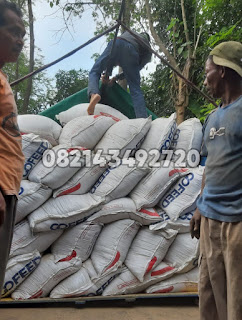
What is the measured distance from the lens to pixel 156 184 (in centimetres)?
239

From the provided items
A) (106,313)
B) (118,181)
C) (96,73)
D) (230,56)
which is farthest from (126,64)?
(106,313)

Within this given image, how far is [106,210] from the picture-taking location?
7.54 ft

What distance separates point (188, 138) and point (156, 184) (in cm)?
55

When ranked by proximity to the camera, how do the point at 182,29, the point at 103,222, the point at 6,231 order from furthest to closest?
the point at 182,29 → the point at 103,222 → the point at 6,231

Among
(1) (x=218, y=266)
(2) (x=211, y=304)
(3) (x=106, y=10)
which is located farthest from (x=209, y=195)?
(3) (x=106, y=10)

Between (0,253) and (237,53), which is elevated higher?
(237,53)

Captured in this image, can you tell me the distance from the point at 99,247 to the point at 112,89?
6.44 feet

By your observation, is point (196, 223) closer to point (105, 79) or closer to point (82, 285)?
point (82, 285)

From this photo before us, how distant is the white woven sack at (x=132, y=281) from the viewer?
2.22 m

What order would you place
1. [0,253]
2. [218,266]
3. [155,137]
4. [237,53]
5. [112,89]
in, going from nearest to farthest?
[0,253] → [218,266] → [237,53] → [155,137] → [112,89]

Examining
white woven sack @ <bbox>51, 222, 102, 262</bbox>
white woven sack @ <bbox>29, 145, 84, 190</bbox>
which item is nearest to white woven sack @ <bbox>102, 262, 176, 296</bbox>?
white woven sack @ <bbox>51, 222, 102, 262</bbox>

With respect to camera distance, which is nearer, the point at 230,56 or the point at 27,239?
the point at 230,56

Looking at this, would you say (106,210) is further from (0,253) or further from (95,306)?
(0,253)

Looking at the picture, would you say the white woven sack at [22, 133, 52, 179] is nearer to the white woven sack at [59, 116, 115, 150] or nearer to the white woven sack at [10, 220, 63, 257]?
the white woven sack at [59, 116, 115, 150]
